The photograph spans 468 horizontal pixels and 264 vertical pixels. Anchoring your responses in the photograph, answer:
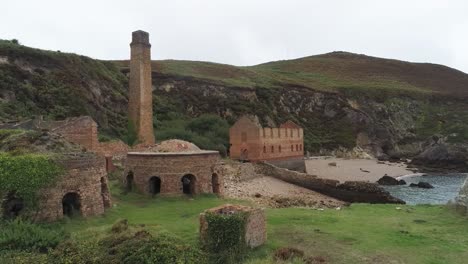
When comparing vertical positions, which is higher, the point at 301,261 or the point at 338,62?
the point at 338,62

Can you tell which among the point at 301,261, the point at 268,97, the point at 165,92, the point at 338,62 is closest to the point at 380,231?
the point at 301,261

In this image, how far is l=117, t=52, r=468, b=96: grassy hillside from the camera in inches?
3932

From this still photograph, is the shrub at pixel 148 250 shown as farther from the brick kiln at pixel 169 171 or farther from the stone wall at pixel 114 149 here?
the stone wall at pixel 114 149

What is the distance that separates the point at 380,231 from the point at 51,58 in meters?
49.8

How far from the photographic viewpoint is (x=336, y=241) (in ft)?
53.0

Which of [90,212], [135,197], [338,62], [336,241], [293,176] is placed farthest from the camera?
[338,62]

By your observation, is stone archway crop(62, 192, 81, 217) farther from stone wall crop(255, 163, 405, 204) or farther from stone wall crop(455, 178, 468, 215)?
stone wall crop(255, 163, 405, 204)

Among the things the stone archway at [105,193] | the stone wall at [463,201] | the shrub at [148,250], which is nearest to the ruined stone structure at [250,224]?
the shrub at [148,250]

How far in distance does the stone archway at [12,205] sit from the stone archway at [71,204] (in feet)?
6.16

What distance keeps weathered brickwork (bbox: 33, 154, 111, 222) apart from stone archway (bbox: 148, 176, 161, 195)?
4705 millimetres

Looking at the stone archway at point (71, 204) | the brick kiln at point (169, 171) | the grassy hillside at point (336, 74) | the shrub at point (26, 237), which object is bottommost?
the shrub at point (26, 237)

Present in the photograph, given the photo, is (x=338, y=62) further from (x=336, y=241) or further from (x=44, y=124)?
(x=336, y=241)

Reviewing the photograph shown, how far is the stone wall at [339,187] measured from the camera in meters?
34.0

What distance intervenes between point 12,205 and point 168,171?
28.9ft
